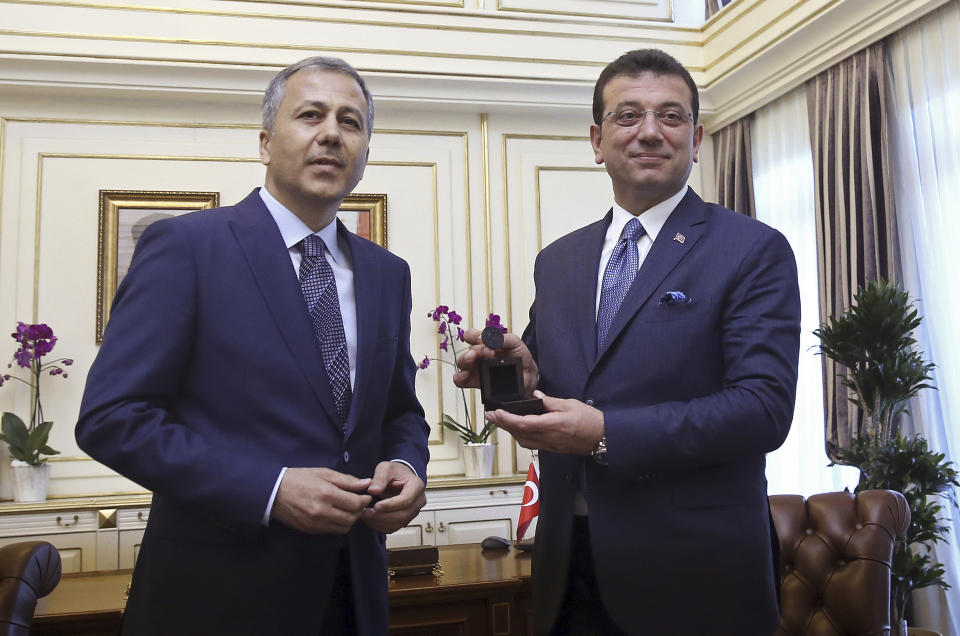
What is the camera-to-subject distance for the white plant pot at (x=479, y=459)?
194 inches

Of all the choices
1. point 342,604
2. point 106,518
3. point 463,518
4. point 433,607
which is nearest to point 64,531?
point 106,518

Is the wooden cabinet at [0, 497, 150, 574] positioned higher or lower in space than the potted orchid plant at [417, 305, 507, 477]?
lower

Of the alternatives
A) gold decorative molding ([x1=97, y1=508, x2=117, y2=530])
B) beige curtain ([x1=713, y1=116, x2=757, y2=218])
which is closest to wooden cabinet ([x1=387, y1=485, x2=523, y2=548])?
gold decorative molding ([x1=97, y1=508, x2=117, y2=530])

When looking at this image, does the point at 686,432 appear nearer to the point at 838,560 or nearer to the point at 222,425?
the point at 222,425

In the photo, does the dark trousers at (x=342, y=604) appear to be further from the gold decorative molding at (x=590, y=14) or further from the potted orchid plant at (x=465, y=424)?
the gold decorative molding at (x=590, y=14)

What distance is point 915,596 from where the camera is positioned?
3.95 m

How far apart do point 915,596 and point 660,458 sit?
3.19 m

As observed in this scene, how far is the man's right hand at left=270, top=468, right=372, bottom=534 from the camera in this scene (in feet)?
4.43

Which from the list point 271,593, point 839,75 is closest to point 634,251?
point 271,593

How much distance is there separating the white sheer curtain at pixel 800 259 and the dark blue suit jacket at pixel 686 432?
10.7 feet

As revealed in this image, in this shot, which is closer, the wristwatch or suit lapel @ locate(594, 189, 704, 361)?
the wristwatch

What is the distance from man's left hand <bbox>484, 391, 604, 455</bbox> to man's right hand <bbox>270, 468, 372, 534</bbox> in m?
0.30

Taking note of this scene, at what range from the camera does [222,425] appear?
145cm

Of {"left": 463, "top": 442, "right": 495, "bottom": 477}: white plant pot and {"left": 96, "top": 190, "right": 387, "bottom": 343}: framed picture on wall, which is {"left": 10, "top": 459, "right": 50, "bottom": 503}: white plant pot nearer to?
{"left": 96, "top": 190, "right": 387, "bottom": 343}: framed picture on wall
